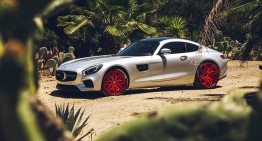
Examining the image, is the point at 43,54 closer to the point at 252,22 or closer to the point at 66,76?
the point at 66,76

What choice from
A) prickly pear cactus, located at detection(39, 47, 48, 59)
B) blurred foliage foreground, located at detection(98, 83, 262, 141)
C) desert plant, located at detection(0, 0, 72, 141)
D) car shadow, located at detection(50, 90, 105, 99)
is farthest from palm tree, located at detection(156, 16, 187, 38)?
desert plant, located at detection(0, 0, 72, 141)

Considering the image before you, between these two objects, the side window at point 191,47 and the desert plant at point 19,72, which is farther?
the side window at point 191,47

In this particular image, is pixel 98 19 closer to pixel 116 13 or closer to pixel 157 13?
pixel 116 13

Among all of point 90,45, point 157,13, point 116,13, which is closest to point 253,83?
point 116,13

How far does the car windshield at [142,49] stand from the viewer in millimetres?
12578

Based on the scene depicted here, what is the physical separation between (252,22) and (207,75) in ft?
6.18

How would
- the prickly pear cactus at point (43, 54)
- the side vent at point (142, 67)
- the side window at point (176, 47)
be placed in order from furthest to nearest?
1. the prickly pear cactus at point (43, 54)
2. the side window at point (176, 47)
3. the side vent at point (142, 67)

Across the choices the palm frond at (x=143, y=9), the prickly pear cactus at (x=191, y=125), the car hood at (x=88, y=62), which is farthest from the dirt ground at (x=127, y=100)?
the palm frond at (x=143, y=9)

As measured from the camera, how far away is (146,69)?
40.5 feet

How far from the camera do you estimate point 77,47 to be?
25.6 meters

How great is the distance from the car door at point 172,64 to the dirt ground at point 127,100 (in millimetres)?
426

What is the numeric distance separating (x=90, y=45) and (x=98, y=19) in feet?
9.44

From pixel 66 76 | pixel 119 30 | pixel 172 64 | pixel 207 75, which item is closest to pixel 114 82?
pixel 66 76

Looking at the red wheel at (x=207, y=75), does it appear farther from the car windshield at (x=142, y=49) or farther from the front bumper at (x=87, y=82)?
the front bumper at (x=87, y=82)
